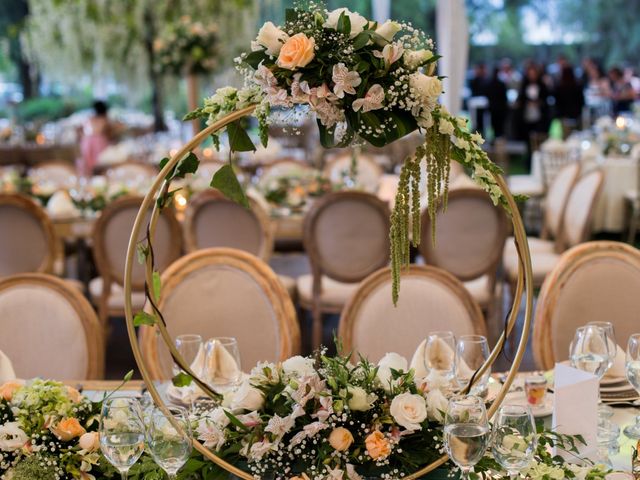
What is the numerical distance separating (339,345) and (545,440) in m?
0.43

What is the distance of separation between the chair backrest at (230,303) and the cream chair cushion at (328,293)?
1.78 meters

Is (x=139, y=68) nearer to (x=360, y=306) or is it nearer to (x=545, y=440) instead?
(x=360, y=306)

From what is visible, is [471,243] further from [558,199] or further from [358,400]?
[358,400]

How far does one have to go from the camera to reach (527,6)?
17359mm

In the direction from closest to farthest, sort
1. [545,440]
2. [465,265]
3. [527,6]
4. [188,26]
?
[545,440]
[465,265]
[188,26]
[527,6]

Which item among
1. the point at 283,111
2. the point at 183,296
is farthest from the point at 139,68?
the point at 283,111

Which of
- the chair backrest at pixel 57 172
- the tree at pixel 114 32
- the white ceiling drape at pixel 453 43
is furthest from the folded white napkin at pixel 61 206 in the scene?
the tree at pixel 114 32

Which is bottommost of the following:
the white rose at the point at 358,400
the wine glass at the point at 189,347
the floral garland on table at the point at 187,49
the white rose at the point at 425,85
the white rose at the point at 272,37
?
the wine glass at the point at 189,347

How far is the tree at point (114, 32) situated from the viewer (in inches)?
399

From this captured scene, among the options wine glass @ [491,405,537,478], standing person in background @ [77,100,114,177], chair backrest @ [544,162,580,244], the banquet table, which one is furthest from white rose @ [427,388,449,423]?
standing person in background @ [77,100,114,177]

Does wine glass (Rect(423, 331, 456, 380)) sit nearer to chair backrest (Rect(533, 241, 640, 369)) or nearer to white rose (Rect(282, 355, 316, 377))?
white rose (Rect(282, 355, 316, 377))

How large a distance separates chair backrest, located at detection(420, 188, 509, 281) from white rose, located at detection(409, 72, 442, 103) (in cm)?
301

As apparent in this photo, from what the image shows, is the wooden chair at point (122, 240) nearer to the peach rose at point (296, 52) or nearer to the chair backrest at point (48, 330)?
the chair backrest at point (48, 330)

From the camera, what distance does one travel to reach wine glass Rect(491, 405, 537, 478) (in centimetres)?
164
